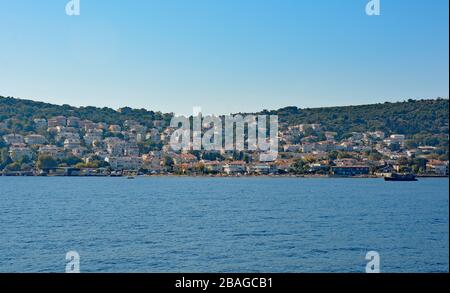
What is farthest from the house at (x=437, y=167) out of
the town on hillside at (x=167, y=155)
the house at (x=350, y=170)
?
the house at (x=350, y=170)

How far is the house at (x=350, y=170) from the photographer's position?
78312mm

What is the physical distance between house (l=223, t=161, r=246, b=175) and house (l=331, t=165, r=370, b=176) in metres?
12.2

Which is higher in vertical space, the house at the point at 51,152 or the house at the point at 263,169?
the house at the point at 51,152

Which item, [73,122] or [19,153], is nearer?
[19,153]

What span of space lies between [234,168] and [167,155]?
10.4 meters

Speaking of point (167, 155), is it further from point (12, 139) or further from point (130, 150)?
point (12, 139)

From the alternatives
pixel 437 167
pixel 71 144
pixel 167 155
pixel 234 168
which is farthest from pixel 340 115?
pixel 71 144

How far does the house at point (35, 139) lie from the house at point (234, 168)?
2699 cm

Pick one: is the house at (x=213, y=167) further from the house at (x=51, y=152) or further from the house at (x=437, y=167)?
the house at (x=437, y=167)

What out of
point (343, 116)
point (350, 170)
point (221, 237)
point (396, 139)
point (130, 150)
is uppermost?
point (343, 116)

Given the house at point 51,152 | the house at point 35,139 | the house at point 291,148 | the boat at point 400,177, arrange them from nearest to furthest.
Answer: the boat at point 400,177 < the house at point 51,152 < the house at point 35,139 < the house at point 291,148

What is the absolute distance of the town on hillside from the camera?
7788 cm

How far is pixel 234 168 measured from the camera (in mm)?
78875
